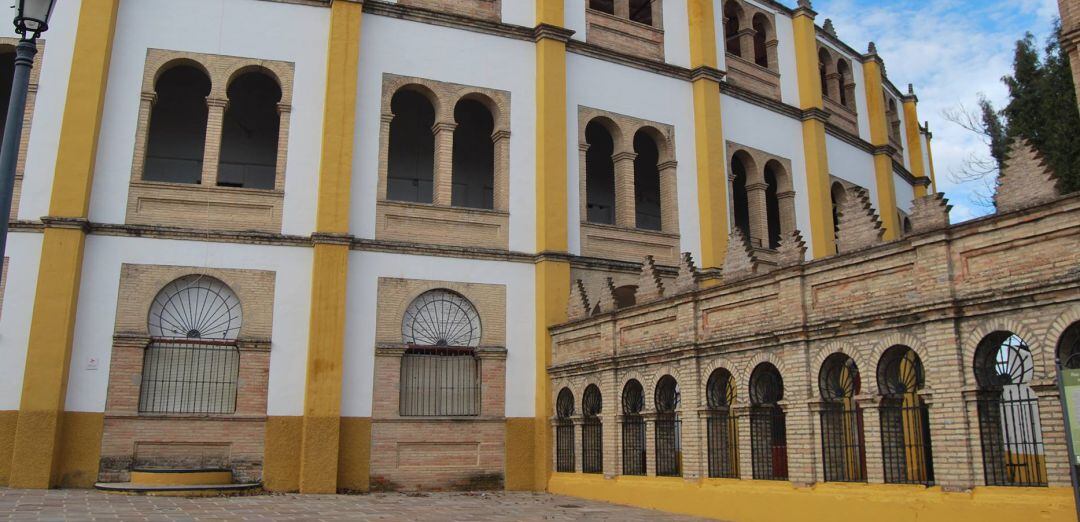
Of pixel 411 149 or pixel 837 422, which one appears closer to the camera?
pixel 837 422

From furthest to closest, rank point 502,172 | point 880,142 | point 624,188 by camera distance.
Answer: point 880,142, point 624,188, point 502,172

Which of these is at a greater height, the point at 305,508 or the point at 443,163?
the point at 443,163

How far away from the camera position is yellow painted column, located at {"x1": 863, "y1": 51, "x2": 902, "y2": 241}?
2745cm

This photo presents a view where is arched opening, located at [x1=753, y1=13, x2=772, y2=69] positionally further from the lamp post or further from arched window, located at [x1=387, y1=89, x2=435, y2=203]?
the lamp post

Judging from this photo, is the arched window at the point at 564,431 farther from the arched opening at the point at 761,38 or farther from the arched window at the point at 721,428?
→ the arched opening at the point at 761,38

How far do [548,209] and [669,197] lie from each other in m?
3.51

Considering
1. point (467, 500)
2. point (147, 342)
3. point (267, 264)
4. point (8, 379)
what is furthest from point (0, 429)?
point (467, 500)

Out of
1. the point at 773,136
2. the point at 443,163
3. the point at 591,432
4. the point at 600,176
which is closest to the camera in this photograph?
the point at 591,432

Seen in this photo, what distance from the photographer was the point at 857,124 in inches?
1086

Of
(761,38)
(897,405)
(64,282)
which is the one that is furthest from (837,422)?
(761,38)

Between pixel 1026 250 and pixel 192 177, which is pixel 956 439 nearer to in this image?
pixel 1026 250

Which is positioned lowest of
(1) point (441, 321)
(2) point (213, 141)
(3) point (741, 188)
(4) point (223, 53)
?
(1) point (441, 321)

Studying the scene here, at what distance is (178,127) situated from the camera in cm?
2080

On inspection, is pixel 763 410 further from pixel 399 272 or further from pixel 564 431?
pixel 399 272
